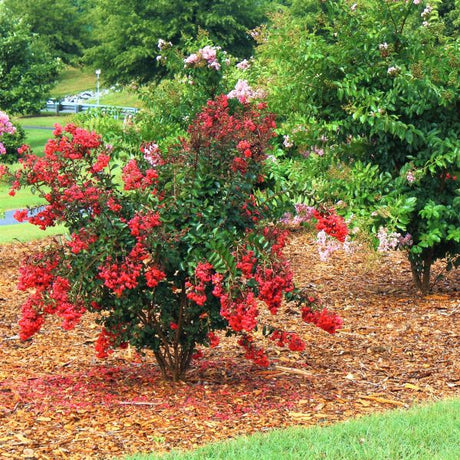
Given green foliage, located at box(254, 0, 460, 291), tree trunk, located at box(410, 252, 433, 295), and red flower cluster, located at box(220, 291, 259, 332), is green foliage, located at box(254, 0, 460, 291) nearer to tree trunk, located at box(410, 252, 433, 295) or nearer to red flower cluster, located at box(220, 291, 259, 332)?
tree trunk, located at box(410, 252, 433, 295)

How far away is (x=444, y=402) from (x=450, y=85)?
3.83 meters

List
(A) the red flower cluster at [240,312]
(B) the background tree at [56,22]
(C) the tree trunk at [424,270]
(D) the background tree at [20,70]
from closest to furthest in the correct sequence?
(A) the red flower cluster at [240,312]
(C) the tree trunk at [424,270]
(D) the background tree at [20,70]
(B) the background tree at [56,22]

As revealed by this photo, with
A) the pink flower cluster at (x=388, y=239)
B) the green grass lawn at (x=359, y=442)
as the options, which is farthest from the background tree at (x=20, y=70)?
the green grass lawn at (x=359, y=442)

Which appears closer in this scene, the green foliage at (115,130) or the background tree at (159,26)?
the green foliage at (115,130)

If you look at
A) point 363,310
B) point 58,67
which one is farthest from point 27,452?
point 58,67

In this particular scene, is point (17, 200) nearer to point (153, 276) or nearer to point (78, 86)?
point (153, 276)

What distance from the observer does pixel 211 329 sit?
18.4 ft

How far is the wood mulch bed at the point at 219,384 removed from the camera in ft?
16.1

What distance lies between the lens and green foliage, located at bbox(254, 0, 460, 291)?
308 inches

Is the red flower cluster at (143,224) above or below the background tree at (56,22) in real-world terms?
below

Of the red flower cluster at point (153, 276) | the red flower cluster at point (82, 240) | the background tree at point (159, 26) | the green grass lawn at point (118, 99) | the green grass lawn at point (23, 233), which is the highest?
the background tree at point (159, 26)

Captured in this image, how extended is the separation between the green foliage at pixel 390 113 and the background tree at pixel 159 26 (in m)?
28.1

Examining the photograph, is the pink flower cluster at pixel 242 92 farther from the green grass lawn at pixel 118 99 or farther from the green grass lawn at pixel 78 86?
the green grass lawn at pixel 78 86

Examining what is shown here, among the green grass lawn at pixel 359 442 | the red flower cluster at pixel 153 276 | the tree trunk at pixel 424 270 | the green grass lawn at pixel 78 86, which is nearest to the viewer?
the green grass lawn at pixel 359 442
